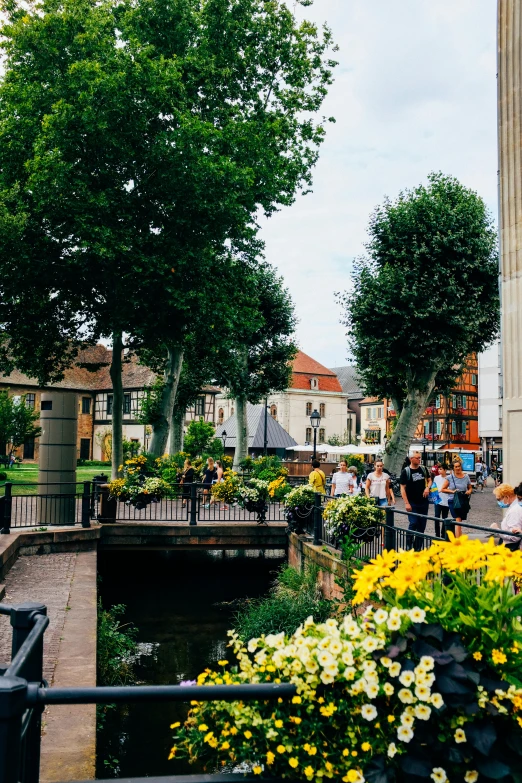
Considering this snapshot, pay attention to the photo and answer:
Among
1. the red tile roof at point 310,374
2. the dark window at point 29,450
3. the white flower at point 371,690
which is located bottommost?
the dark window at point 29,450

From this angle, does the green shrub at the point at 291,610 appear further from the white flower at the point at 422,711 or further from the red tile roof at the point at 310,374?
the red tile roof at the point at 310,374

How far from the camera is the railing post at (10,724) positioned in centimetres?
207

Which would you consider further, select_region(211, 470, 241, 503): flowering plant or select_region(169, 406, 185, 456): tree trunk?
select_region(169, 406, 185, 456): tree trunk

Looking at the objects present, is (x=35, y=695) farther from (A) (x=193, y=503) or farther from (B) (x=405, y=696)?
(A) (x=193, y=503)

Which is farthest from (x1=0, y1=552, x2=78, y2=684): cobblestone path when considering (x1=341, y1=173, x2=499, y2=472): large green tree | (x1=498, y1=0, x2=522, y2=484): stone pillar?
(x1=341, y1=173, x2=499, y2=472): large green tree

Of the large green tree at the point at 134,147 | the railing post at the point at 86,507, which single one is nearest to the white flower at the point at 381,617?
the railing post at the point at 86,507

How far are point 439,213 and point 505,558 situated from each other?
26.2m

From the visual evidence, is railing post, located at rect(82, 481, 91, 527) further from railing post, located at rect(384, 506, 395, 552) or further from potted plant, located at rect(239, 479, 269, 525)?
railing post, located at rect(384, 506, 395, 552)

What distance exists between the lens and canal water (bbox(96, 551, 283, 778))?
841 centimetres

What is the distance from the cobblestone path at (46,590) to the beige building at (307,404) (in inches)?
2820

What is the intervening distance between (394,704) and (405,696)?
0.43 ft

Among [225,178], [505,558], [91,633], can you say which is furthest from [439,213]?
[505,558]

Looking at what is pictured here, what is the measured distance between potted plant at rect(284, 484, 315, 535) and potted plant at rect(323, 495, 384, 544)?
3260 millimetres

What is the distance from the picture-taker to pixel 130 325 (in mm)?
24609
